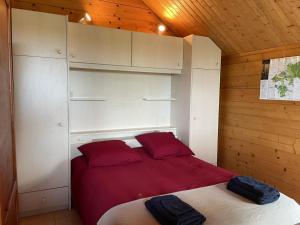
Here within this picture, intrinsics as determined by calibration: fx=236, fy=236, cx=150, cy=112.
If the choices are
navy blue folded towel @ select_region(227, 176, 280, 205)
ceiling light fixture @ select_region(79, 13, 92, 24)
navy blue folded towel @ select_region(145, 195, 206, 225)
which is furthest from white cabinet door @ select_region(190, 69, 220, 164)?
navy blue folded towel @ select_region(145, 195, 206, 225)

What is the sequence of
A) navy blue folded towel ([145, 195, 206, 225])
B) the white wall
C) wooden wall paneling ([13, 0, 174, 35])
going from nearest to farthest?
navy blue folded towel ([145, 195, 206, 225]) → wooden wall paneling ([13, 0, 174, 35]) → the white wall

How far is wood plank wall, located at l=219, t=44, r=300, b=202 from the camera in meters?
2.74

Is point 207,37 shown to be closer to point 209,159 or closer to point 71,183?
point 209,159

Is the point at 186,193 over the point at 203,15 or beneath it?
beneath

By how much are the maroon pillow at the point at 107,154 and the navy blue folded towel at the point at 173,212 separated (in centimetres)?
98

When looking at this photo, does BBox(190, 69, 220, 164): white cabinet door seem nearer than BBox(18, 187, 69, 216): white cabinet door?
No

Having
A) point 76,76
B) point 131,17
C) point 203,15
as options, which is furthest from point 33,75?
point 203,15

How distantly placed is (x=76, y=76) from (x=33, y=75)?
0.62m

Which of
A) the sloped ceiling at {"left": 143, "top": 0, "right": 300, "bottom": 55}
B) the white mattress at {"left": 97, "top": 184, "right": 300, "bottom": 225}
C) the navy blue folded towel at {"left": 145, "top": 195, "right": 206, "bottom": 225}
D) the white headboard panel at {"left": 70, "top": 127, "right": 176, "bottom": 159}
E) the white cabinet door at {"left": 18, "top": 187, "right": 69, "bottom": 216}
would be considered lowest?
the white cabinet door at {"left": 18, "top": 187, "right": 69, "bottom": 216}

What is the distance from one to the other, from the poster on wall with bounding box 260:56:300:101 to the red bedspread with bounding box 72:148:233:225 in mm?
1230

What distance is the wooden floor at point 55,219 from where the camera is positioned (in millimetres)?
2393

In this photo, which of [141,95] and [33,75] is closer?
[33,75]

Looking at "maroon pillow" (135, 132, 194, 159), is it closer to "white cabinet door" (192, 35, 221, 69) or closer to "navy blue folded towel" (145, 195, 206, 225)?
"white cabinet door" (192, 35, 221, 69)

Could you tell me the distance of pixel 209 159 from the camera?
348cm
